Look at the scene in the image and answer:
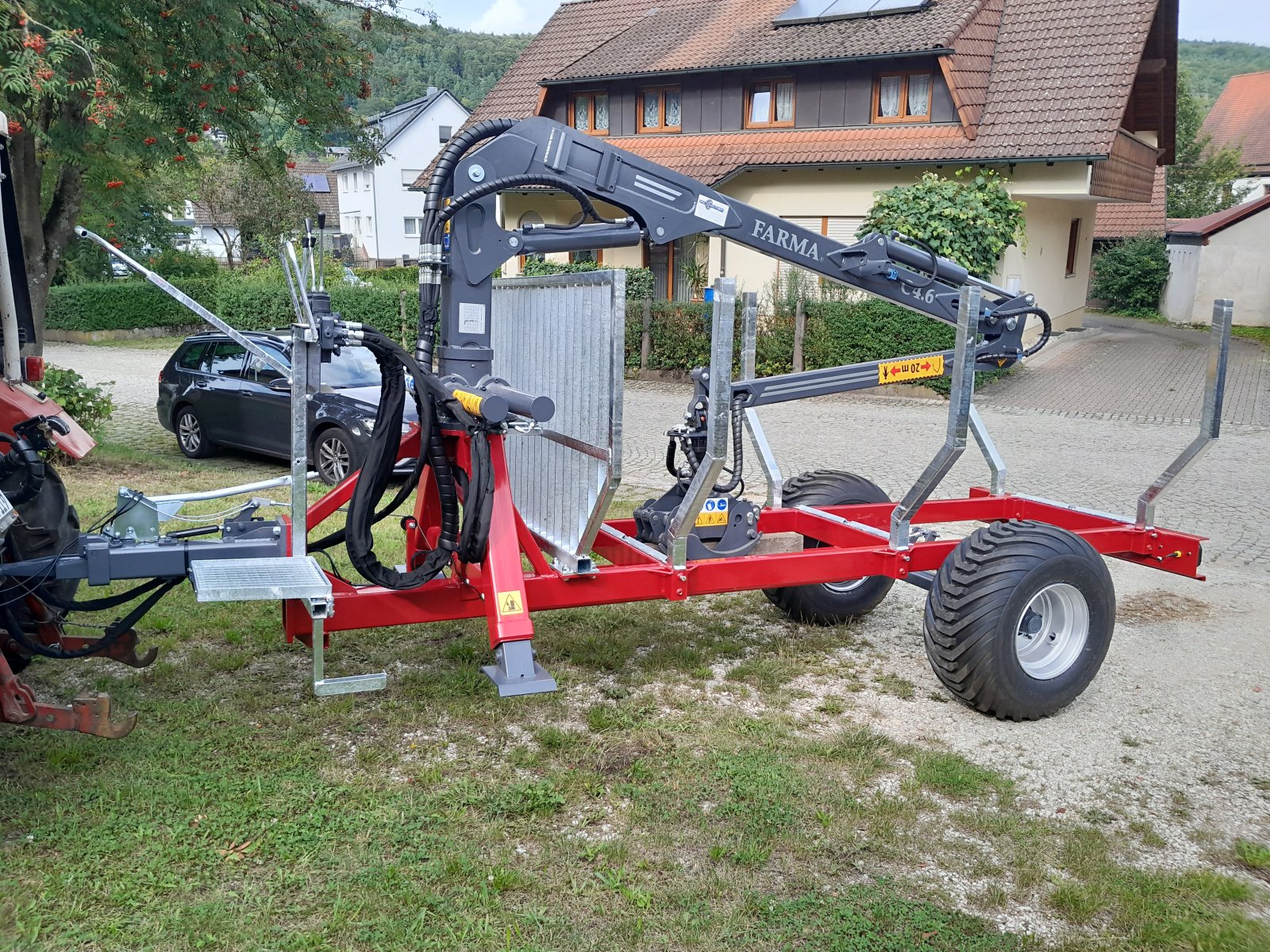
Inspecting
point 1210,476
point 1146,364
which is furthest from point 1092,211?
point 1210,476

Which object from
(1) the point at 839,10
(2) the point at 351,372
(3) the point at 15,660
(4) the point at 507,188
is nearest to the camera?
(3) the point at 15,660

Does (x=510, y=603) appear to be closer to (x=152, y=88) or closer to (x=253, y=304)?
(x=152, y=88)

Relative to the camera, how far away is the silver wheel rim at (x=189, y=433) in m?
12.8

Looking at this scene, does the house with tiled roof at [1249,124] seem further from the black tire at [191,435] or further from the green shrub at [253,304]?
the black tire at [191,435]

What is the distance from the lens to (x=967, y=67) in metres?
21.0

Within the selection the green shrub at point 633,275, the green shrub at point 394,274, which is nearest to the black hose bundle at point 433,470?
the green shrub at point 633,275

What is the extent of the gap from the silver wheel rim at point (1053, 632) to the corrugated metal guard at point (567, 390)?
2285 mm

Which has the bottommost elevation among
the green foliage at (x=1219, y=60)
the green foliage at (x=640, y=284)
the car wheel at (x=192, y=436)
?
the car wheel at (x=192, y=436)

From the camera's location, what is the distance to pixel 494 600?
15.8 ft

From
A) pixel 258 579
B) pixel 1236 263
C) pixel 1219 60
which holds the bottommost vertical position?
pixel 258 579

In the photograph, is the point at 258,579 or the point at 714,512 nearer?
the point at 258,579

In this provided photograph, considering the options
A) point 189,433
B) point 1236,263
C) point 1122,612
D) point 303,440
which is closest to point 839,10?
point 1236,263

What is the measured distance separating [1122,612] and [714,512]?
3.21m

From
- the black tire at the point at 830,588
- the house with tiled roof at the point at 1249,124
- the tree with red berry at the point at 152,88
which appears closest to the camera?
the black tire at the point at 830,588
